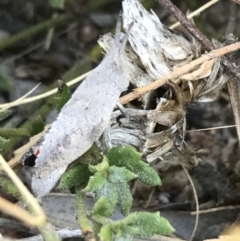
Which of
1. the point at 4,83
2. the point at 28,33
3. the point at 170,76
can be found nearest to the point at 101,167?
the point at 170,76

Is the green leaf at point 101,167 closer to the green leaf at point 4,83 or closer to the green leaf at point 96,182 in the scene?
the green leaf at point 96,182

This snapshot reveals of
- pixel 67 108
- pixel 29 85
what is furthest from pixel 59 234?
pixel 29 85

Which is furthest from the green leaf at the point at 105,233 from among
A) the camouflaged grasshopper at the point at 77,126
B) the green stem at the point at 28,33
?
the green stem at the point at 28,33

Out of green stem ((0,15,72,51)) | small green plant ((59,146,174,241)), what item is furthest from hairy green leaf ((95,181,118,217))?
green stem ((0,15,72,51))

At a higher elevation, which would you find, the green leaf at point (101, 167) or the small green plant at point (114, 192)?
the green leaf at point (101, 167)

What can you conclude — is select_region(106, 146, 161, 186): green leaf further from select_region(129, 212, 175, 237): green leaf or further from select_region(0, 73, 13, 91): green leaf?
select_region(0, 73, 13, 91): green leaf

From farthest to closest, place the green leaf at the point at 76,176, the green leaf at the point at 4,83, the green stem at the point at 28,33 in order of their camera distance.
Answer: the green stem at the point at 28,33 < the green leaf at the point at 4,83 < the green leaf at the point at 76,176

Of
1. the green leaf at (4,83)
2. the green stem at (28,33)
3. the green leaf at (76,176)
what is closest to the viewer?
the green leaf at (76,176)
